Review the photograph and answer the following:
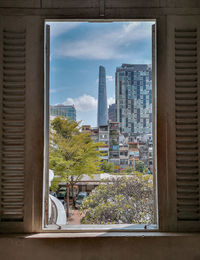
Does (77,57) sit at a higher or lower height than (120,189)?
higher

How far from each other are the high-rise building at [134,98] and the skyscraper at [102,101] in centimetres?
8

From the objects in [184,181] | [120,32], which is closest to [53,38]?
[120,32]

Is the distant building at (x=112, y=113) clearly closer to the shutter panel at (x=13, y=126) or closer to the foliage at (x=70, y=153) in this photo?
the foliage at (x=70, y=153)

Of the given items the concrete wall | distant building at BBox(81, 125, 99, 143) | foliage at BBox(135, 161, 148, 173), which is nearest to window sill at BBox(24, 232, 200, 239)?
the concrete wall

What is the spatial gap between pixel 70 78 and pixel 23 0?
522 mm

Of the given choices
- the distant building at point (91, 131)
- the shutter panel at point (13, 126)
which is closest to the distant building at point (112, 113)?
the distant building at point (91, 131)

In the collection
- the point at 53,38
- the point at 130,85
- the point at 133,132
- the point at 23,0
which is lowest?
the point at 133,132

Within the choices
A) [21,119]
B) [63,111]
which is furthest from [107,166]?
[21,119]

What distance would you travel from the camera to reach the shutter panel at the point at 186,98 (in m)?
Result: 1.25

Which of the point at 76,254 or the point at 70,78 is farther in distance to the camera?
the point at 70,78

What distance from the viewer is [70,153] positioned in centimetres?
130

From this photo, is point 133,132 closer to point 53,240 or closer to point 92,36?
point 92,36

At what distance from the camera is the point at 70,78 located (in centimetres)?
132

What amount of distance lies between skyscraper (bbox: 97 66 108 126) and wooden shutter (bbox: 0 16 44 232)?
0.35 metres
